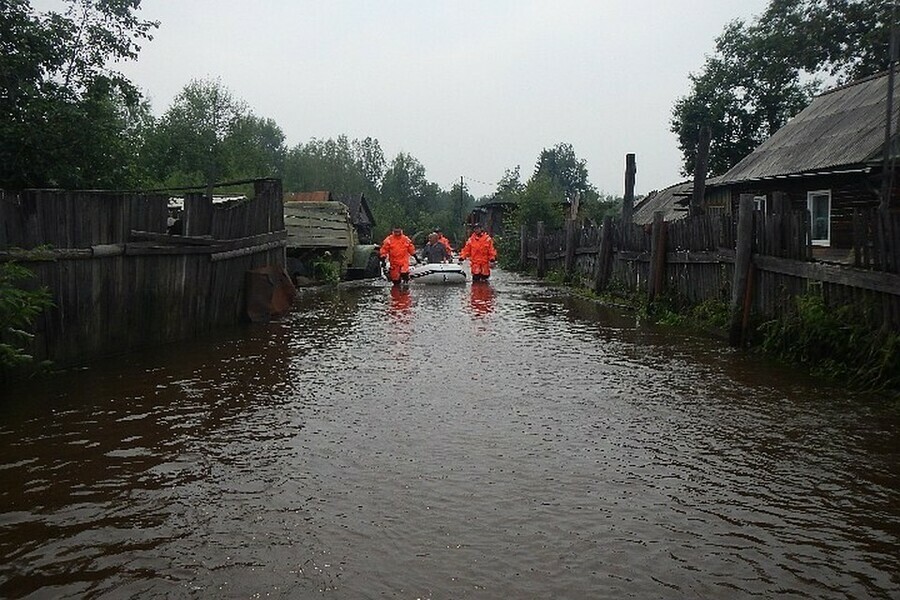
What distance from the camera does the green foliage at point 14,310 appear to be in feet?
22.1

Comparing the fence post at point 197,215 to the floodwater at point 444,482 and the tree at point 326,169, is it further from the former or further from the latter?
the tree at point 326,169

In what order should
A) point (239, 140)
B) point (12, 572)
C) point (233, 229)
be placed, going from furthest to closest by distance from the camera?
point (239, 140) < point (233, 229) < point (12, 572)

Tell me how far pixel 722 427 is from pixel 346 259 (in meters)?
18.8

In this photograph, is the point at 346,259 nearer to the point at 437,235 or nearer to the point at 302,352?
the point at 437,235

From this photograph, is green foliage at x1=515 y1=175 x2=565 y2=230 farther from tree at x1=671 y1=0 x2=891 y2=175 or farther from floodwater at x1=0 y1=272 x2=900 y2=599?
floodwater at x1=0 y1=272 x2=900 y2=599

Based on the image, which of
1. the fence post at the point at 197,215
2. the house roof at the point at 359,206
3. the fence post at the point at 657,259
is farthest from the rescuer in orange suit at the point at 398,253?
the house roof at the point at 359,206

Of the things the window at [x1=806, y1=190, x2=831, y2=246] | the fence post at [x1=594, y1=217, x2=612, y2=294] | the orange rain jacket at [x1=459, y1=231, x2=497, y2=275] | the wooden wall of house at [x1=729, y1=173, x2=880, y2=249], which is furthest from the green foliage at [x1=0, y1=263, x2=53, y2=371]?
the window at [x1=806, y1=190, x2=831, y2=246]

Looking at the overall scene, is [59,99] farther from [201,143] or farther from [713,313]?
[201,143]

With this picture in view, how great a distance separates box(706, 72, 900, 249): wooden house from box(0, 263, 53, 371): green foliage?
14191 millimetres

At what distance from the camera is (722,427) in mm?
6348

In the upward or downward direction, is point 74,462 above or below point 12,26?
below

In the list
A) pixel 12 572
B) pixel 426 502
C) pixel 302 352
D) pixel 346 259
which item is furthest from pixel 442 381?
pixel 346 259

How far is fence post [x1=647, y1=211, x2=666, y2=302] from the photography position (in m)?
14.2

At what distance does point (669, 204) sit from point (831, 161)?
17969 millimetres
